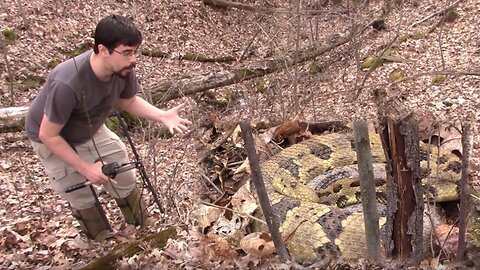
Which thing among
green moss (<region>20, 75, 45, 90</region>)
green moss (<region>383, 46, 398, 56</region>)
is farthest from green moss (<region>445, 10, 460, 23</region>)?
green moss (<region>20, 75, 45, 90</region>)

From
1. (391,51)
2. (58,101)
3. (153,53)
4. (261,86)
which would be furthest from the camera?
(153,53)

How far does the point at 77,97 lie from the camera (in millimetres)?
3795

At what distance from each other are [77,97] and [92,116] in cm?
41

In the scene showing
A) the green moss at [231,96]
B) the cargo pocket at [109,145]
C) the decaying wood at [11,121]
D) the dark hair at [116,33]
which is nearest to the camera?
the dark hair at [116,33]

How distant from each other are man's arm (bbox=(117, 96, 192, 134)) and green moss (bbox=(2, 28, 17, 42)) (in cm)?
790

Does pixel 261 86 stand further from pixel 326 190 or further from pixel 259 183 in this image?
pixel 259 183

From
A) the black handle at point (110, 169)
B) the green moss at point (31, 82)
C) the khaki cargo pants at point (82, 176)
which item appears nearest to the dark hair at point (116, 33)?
the black handle at point (110, 169)

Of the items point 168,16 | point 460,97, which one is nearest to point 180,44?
point 168,16

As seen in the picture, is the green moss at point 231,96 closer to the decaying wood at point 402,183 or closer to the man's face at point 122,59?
the man's face at point 122,59

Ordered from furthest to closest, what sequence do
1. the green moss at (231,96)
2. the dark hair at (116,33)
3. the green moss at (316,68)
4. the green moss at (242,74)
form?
the green moss at (316,68) < the green moss at (242,74) < the green moss at (231,96) < the dark hair at (116,33)


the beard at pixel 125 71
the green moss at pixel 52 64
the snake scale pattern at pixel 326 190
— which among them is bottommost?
the snake scale pattern at pixel 326 190

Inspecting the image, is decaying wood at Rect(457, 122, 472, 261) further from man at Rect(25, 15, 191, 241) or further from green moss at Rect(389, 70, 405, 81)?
green moss at Rect(389, 70, 405, 81)

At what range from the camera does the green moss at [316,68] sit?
11.2 m

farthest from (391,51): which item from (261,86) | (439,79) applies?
(261,86)
